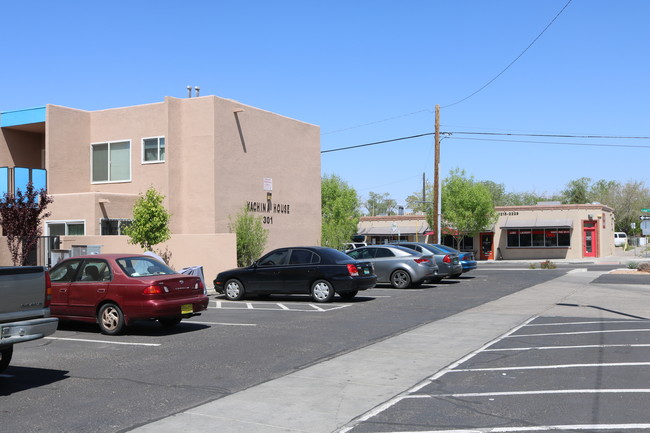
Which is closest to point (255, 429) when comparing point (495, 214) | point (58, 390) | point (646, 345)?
point (58, 390)

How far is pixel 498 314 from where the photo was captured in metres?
14.7

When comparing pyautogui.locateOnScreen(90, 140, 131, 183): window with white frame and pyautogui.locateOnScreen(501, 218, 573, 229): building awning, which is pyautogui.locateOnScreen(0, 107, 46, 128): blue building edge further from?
pyautogui.locateOnScreen(501, 218, 573, 229): building awning

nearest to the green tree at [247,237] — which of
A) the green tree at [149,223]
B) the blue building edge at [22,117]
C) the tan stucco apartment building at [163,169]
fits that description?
the tan stucco apartment building at [163,169]

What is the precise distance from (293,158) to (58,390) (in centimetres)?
2170

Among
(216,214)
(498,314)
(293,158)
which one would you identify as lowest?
(498,314)

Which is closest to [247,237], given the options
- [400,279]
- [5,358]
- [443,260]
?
[400,279]

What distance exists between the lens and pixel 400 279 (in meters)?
21.5

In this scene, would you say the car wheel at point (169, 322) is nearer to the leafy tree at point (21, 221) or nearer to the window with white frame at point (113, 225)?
the leafy tree at point (21, 221)

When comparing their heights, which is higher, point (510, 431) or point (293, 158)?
point (293, 158)

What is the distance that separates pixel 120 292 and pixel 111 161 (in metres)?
15.3

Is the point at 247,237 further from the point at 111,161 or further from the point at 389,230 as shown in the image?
the point at 389,230

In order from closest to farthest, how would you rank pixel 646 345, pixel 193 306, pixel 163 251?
pixel 646 345, pixel 193 306, pixel 163 251

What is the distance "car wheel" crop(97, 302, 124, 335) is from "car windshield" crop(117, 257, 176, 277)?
0.70m

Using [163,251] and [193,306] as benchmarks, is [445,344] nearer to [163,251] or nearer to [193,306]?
[193,306]
